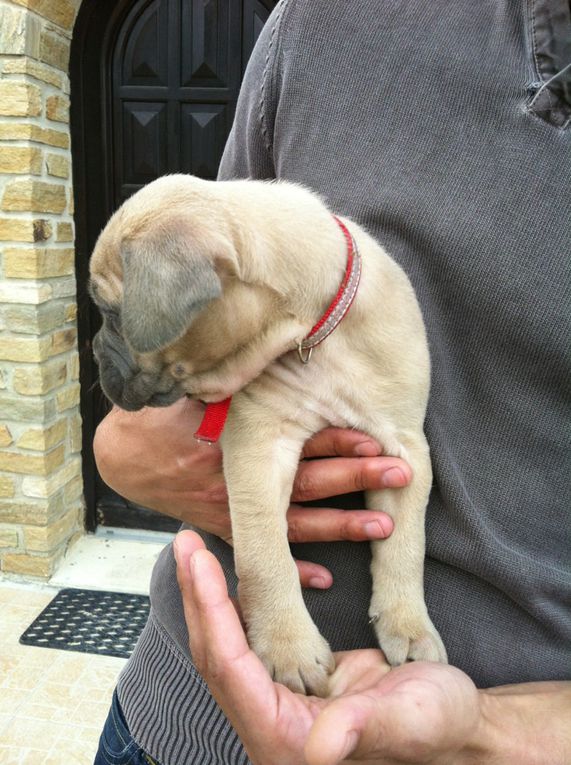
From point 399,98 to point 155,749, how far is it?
4.70 feet

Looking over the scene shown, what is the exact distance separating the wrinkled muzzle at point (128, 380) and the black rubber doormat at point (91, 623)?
105 inches

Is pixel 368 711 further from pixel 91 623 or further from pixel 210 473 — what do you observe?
pixel 91 623

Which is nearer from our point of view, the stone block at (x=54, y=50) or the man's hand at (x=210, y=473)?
the man's hand at (x=210, y=473)

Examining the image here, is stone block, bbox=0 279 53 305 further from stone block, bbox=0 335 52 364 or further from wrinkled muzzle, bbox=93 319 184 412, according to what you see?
wrinkled muzzle, bbox=93 319 184 412

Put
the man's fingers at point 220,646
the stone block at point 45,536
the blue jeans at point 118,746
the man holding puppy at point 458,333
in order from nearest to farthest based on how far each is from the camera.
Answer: the man's fingers at point 220,646 → the man holding puppy at point 458,333 → the blue jeans at point 118,746 → the stone block at point 45,536

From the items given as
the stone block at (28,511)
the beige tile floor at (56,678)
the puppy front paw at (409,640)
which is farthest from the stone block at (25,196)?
the puppy front paw at (409,640)

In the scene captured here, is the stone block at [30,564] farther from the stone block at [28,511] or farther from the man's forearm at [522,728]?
the man's forearm at [522,728]

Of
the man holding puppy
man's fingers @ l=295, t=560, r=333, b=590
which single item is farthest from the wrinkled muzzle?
man's fingers @ l=295, t=560, r=333, b=590

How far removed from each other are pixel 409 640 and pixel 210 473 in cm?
54

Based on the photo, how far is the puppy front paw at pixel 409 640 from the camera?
1.30m

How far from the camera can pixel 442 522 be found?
4.41 ft

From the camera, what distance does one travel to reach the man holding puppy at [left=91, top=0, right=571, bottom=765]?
1235 millimetres

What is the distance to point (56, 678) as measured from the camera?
3514mm

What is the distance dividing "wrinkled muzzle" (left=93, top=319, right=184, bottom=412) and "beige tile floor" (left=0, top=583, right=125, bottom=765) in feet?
7.99
